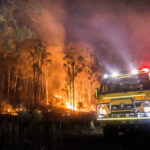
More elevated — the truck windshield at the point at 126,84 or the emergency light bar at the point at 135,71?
the emergency light bar at the point at 135,71

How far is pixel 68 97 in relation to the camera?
150ft

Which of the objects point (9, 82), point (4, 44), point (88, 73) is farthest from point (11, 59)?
point (4, 44)

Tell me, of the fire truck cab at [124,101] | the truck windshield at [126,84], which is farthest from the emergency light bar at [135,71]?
the truck windshield at [126,84]

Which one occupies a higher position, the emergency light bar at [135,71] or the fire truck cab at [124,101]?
the emergency light bar at [135,71]

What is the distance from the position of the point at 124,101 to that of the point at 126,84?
3.22 ft

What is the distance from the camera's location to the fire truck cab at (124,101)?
7.24 m

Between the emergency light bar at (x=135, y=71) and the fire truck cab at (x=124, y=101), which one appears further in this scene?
the emergency light bar at (x=135, y=71)

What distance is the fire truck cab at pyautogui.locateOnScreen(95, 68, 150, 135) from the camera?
7242 mm

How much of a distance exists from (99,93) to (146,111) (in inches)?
88.6

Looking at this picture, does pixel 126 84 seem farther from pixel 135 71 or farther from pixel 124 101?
pixel 124 101

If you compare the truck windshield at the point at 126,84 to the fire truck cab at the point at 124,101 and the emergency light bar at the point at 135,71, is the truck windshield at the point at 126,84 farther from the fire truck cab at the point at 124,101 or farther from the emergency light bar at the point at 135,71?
the emergency light bar at the point at 135,71

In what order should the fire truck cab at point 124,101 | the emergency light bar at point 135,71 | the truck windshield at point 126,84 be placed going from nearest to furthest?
the fire truck cab at point 124,101 < the truck windshield at point 126,84 < the emergency light bar at point 135,71

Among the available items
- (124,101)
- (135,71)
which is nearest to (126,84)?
(135,71)

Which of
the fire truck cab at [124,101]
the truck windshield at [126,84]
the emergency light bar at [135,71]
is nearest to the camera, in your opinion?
the fire truck cab at [124,101]
